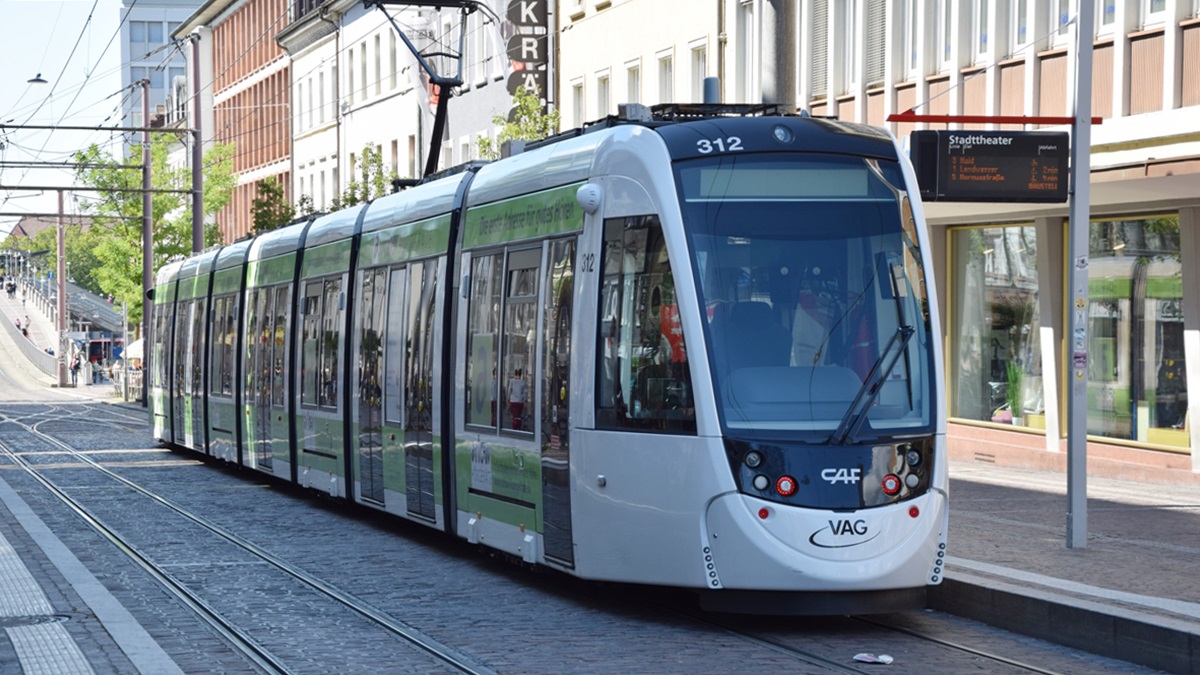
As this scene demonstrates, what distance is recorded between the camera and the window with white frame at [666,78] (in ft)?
124

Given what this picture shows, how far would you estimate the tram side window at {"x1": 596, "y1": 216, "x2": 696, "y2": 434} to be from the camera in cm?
1218

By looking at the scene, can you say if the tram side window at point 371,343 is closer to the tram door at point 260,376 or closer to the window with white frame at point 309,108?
the tram door at point 260,376

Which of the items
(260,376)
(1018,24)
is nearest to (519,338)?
(260,376)

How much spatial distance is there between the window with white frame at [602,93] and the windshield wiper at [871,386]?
29527mm

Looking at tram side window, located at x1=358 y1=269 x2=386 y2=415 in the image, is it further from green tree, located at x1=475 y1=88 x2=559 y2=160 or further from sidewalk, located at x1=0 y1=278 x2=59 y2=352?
sidewalk, located at x1=0 y1=278 x2=59 y2=352

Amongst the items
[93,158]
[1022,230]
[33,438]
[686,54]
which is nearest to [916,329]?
[1022,230]

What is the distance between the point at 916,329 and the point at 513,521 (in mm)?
3543

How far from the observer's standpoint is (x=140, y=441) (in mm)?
39625

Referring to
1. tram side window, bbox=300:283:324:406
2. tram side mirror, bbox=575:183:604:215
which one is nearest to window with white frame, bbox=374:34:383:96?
tram side window, bbox=300:283:324:406

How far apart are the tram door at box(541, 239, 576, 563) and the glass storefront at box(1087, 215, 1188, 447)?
11096mm

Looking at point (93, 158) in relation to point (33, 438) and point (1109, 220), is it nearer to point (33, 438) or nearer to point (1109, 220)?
point (33, 438)

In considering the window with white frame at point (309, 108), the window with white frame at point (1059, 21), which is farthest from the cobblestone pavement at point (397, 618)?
the window with white frame at point (309, 108)

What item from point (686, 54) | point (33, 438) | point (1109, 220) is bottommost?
point (33, 438)

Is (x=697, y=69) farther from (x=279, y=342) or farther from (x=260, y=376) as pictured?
(x=279, y=342)
